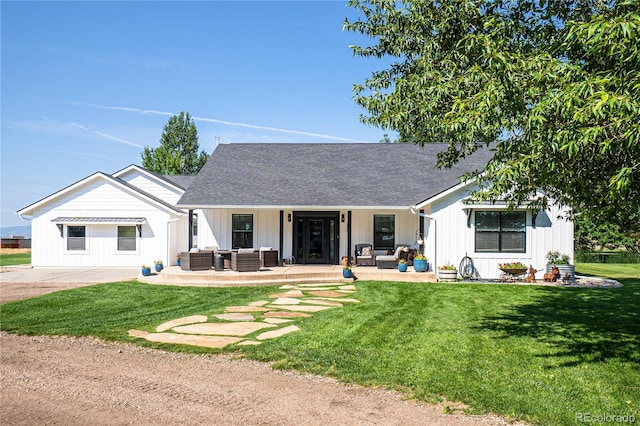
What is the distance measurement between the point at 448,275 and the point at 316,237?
613 centimetres

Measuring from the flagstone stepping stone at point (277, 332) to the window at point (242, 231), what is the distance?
11.2m

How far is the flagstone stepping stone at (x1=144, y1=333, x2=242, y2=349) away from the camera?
280 inches

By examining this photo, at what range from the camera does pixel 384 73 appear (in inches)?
325

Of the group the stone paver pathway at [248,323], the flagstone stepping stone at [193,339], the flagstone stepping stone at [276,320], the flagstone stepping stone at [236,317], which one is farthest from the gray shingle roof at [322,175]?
the flagstone stepping stone at [193,339]

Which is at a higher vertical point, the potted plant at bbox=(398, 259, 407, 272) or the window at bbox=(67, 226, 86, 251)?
the window at bbox=(67, 226, 86, 251)

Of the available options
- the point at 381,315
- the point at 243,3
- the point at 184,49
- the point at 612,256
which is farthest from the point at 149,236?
the point at 612,256

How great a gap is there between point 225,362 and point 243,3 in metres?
10.1

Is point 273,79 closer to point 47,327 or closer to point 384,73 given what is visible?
point 384,73

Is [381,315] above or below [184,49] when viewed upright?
below

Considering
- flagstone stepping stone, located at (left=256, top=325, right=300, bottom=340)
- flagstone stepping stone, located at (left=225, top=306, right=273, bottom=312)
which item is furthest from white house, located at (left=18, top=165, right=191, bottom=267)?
flagstone stepping stone, located at (left=256, top=325, right=300, bottom=340)

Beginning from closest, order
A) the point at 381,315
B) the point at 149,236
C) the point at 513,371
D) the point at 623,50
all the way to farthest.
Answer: the point at 623,50, the point at 513,371, the point at 381,315, the point at 149,236

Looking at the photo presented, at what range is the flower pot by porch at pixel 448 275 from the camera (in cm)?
1545

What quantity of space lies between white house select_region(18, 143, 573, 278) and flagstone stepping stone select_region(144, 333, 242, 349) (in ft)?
33.7

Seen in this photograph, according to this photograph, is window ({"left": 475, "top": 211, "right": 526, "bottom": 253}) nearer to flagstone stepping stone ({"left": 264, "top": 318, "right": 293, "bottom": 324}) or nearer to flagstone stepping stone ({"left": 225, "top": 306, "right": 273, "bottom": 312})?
flagstone stepping stone ({"left": 225, "top": 306, "right": 273, "bottom": 312})
